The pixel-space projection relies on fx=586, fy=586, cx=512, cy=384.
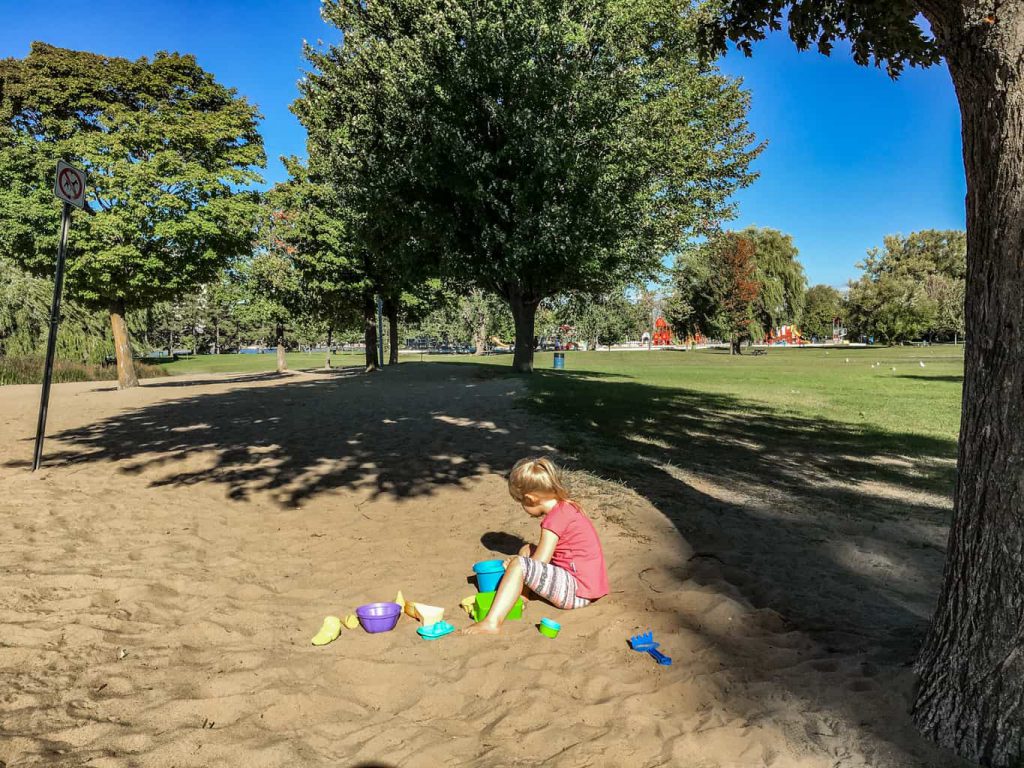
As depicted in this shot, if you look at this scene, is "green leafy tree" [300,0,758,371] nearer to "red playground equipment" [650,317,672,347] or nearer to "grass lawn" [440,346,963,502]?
"grass lawn" [440,346,963,502]

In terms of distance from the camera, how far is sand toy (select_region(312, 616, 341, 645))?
3.79 m

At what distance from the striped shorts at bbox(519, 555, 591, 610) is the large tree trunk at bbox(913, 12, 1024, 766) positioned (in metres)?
2.13

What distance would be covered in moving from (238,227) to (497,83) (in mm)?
9114

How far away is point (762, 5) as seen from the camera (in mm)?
6039

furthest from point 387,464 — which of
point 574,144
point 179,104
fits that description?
point 179,104

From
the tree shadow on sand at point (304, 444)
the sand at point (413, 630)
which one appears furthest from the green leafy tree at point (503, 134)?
the sand at point (413, 630)

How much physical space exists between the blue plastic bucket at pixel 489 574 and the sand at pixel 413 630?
0.28 meters

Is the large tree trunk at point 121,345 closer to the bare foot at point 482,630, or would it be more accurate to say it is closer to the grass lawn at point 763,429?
the grass lawn at point 763,429

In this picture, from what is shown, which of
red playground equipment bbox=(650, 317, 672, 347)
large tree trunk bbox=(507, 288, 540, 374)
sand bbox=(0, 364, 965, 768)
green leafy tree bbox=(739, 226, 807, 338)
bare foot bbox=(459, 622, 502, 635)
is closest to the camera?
sand bbox=(0, 364, 965, 768)

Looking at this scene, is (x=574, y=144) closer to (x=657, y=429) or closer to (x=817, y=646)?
(x=657, y=429)

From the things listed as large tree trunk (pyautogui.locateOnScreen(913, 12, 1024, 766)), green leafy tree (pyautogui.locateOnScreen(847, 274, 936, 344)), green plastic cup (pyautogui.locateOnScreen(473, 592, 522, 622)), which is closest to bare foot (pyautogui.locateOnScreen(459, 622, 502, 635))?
green plastic cup (pyautogui.locateOnScreen(473, 592, 522, 622))

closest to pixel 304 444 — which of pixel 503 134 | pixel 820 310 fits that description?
pixel 503 134

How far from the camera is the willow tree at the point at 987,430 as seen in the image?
2.49 m

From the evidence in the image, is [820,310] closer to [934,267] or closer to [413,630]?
[934,267]
